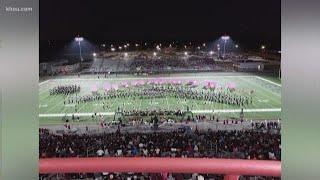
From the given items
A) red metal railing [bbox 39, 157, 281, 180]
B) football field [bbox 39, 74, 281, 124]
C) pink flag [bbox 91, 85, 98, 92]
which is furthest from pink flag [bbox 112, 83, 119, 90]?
red metal railing [bbox 39, 157, 281, 180]

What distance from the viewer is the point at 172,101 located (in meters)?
19.4

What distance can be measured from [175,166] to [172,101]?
58.4 ft

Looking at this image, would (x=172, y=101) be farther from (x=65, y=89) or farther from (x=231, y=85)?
(x=65, y=89)

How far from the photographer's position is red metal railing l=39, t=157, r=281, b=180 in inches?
62.0

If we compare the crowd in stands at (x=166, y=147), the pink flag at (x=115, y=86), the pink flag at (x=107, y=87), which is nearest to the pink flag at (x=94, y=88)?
the pink flag at (x=107, y=87)

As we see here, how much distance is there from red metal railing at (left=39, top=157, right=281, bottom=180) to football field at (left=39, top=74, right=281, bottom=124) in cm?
1570

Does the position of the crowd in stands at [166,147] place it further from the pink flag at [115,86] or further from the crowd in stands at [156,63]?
the pink flag at [115,86]

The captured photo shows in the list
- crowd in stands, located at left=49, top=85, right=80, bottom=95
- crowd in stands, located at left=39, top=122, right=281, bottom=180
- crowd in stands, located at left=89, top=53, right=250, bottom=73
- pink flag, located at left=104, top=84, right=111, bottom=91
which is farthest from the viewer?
pink flag, located at left=104, top=84, right=111, bottom=91

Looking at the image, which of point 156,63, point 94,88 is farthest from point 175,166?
point 94,88

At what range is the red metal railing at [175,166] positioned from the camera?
Answer: 1.57 metres

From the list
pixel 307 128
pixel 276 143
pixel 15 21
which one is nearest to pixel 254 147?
pixel 276 143

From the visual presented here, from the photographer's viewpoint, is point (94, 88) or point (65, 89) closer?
point (65, 89)

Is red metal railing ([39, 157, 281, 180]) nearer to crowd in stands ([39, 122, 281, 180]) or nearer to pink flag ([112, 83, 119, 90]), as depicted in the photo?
crowd in stands ([39, 122, 281, 180])

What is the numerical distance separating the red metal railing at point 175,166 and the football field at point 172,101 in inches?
618
